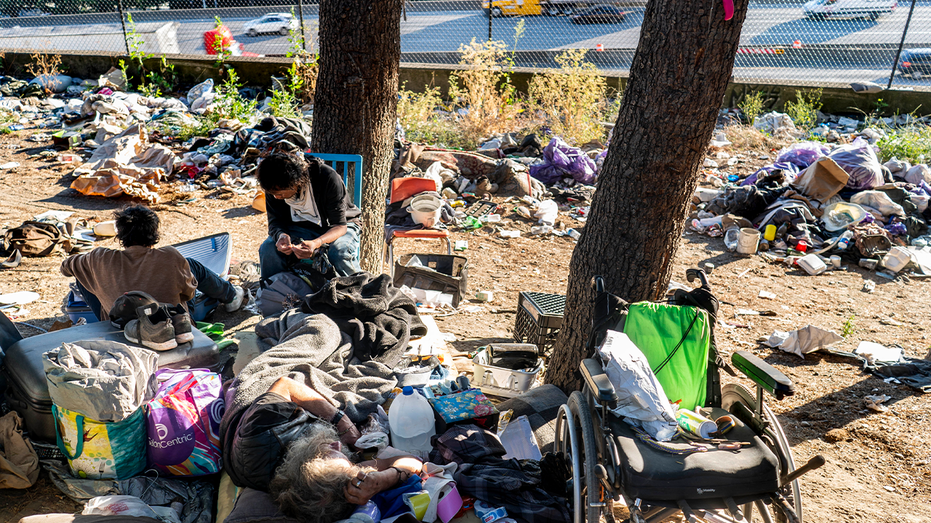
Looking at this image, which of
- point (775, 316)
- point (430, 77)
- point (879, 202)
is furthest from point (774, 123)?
point (430, 77)

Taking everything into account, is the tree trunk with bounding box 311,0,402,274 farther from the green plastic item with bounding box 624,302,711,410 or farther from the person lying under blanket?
the green plastic item with bounding box 624,302,711,410

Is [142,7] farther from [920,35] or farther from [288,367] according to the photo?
[920,35]

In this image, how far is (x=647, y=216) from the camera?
3.22 metres

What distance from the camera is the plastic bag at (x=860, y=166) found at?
23.1ft

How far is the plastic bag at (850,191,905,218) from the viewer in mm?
6738

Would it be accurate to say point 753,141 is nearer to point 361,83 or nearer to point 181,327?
point 361,83

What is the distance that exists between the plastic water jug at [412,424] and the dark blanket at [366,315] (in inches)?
23.9

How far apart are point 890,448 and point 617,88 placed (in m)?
7.76

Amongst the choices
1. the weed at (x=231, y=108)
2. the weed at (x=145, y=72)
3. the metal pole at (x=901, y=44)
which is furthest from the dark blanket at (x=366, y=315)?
the metal pole at (x=901, y=44)

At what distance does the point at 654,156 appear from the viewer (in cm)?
312

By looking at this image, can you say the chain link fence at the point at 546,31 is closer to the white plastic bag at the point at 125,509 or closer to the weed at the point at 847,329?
the weed at the point at 847,329

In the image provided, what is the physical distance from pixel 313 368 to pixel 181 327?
0.80 meters

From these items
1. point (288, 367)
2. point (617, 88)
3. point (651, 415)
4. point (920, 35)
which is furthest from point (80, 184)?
point (920, 35)

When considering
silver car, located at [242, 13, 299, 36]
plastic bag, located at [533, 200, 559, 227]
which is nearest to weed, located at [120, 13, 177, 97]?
silver car, located at [242, 13, 299, 36]
